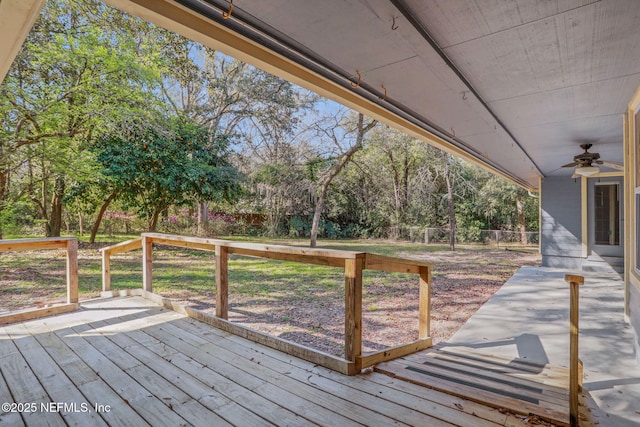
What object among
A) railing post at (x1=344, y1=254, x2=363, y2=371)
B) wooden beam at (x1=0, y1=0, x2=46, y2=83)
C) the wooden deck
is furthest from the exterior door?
wooden beam at (x1=0, y1=0, x2=46, y2=83)

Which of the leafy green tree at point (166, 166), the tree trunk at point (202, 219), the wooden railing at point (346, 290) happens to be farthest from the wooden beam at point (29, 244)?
the tree trunk at point (202, 219)

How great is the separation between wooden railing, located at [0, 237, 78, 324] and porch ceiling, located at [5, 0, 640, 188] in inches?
119

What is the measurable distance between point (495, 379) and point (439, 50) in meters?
2.27

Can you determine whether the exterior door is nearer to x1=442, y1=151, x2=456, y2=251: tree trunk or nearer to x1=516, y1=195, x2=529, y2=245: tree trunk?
x1=442, y1=151, x2=456, y2=251: tree trunk

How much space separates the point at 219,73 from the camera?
1411 cm

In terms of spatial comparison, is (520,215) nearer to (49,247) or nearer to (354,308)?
(354,308)

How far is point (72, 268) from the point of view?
3.69 metres

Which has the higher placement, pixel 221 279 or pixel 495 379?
pixel 221 279

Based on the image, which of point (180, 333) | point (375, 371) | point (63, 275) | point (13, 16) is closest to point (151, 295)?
point (180, 333)

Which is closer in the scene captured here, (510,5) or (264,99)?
(510,5)

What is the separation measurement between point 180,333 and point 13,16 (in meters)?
2.52

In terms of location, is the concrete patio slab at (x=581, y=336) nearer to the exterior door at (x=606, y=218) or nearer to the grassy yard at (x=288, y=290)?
the grassy yard at (x=288, y=290)

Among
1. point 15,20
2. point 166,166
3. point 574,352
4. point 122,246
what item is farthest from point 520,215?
point 15,20

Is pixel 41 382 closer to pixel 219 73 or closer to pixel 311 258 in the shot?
pixel 311 258
